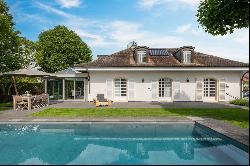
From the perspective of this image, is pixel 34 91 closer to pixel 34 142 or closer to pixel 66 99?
pixel 66 99

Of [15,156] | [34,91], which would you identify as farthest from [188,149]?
[34,91]

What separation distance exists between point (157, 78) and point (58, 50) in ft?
70.4

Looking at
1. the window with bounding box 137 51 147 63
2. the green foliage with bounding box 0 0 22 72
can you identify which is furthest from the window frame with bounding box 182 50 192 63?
the green foliage with bounding box 0 0 22 72

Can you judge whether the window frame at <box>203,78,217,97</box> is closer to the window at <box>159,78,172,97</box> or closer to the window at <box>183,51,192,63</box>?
the window at <box>183,51,192,63</box>

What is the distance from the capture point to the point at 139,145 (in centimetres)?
1066

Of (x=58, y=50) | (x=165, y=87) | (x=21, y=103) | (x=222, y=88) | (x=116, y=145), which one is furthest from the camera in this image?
(x=58, y=50)

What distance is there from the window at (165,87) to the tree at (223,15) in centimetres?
1324

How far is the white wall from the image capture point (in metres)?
27.2

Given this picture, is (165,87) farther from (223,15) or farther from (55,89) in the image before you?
(223,15)

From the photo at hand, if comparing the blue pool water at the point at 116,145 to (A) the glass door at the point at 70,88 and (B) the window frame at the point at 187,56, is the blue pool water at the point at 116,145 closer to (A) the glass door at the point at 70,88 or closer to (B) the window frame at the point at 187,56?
(B) the window frame at the point at 187,56

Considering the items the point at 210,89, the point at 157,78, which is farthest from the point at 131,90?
the point at 210,89

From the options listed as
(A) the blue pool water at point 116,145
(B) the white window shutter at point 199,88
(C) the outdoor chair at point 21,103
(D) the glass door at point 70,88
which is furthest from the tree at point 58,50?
(A) the blue pool water at point 116,145

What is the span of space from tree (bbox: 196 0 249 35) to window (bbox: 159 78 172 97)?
1324 centimetres

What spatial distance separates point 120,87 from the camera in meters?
27.5
